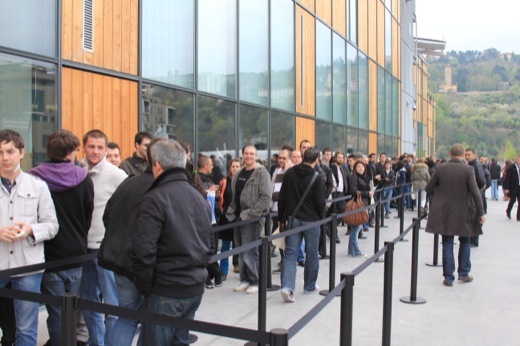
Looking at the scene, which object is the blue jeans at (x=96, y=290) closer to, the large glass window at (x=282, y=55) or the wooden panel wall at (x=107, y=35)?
the wooden panel wall at (x=107, y=35)

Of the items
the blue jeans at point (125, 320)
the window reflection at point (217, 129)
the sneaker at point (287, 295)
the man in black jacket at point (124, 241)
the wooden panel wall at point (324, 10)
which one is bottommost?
the sneaker at point (287, 295)

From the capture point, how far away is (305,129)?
51.1 feet

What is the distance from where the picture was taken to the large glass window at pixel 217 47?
10.3m

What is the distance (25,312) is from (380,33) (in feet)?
76.5

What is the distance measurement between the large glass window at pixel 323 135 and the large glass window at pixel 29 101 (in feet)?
35.5

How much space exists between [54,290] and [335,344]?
2.66 m

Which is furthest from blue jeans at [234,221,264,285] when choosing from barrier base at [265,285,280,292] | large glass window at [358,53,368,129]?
large glass window at [358,53,368,129]

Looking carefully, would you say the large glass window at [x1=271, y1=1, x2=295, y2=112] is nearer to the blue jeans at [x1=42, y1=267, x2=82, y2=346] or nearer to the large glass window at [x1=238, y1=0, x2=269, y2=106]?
the large glass window at [x1=238, y1=0, x2=269, y2=106]

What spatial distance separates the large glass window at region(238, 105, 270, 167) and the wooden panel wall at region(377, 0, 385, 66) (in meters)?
13.2

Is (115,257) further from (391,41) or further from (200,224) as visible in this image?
(391,41)

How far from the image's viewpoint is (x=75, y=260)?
13.9ft

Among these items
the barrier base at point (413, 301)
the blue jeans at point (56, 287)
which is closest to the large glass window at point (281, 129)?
the barrier base at point (413, 301)

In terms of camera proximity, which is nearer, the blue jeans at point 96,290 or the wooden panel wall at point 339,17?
the blue jeans at point 96,290

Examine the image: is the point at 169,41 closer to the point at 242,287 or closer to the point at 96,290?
the point at 242,287
